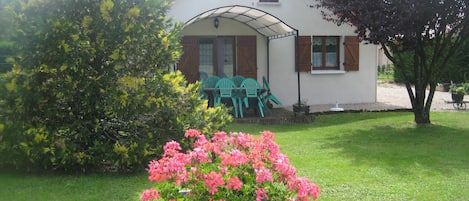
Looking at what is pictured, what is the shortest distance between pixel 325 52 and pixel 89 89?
35.3ft

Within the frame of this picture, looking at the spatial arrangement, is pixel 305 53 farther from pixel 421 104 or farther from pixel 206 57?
pixel 421 104

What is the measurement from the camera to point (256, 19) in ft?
43.0

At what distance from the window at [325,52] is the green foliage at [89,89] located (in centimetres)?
961

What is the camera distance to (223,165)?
3.00 metres

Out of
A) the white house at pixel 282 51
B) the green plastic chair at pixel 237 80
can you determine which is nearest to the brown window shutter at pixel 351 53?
the white house at pixel 282 51

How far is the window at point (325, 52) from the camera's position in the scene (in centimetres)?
1514

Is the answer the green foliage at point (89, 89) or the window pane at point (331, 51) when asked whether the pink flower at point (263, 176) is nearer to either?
the green foliage at point (89, 89)

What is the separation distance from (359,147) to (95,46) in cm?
466

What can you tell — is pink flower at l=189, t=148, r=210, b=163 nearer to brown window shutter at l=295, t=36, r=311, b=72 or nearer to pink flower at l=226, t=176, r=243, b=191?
pink flower at l=226, t=176, r=243, b=191

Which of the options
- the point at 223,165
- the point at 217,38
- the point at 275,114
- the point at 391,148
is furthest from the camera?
the point at 217,38

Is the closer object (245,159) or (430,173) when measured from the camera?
(245,159)

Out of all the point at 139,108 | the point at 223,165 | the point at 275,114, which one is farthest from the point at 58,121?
the point at 275,114

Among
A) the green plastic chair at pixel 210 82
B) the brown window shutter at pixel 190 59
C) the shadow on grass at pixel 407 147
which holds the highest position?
the brown window shutter at pixel 190 59

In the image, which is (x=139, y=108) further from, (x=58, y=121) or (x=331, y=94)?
(x=331, y=94)
